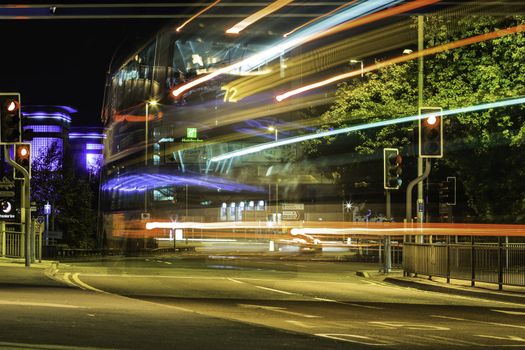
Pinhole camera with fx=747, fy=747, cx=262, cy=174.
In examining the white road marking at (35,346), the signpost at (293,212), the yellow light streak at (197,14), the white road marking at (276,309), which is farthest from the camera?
the signpost at (293,212)

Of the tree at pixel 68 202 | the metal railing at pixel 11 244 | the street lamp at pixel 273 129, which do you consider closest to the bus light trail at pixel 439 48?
the street lamp at pixel 273 129

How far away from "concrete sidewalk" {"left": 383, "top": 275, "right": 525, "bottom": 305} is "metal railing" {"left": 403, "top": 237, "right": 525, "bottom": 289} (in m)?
0.22

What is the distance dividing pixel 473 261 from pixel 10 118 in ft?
40.7

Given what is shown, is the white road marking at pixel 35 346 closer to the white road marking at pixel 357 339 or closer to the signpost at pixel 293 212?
the white road marking at pixel 357 339

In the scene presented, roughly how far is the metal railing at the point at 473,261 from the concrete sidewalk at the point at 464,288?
22 cm

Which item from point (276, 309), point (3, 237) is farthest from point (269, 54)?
point (3, 237)

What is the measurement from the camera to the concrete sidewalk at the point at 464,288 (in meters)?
17.1

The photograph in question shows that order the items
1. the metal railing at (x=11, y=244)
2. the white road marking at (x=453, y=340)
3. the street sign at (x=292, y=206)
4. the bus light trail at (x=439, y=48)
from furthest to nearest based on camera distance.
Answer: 1. the street sign at (x=292, y=206)
2. the metal railing at (x=11, y=244)
3. the bus light trail at (x=439, y=48)
4. the white road marking at (x=453, y=340)

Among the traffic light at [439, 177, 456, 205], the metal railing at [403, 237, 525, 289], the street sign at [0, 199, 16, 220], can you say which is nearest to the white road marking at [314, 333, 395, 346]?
the metal railing at [403, 237, 525, 289]

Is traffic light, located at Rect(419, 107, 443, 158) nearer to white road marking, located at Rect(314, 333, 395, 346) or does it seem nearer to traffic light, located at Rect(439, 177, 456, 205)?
traffic light, located at Rect(439, 177, 456, 205)

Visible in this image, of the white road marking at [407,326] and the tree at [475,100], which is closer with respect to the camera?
the white road marking at [407,326]

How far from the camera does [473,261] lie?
19016mm

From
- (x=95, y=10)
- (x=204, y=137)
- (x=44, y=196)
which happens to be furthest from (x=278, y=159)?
(x=44, y=196)

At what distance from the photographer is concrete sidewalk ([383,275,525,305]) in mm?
17125
